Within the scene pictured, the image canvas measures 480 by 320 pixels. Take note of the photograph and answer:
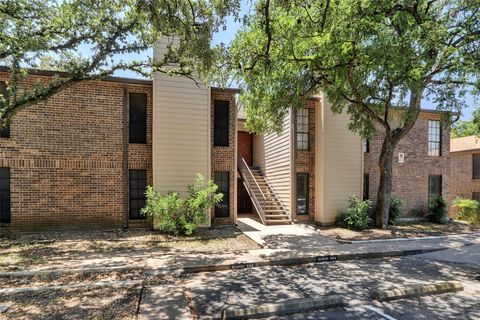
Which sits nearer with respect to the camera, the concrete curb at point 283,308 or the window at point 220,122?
the concrete curb at point 283,308

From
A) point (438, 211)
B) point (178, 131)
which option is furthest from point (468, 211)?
point (178, 131)

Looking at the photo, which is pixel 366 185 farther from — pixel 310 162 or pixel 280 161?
pixel 280 161

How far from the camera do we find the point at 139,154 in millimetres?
10602

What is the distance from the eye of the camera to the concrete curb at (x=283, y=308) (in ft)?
13.9

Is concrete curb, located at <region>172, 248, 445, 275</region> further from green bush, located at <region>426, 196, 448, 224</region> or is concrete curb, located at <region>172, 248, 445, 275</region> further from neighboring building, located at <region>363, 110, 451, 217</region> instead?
green bush, located at <region>426, 196, 448, 224</region>

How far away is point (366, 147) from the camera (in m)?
13.2

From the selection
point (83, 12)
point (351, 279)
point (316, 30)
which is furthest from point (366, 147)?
point (83, 12)

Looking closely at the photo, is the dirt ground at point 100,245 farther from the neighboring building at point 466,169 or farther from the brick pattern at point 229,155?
the neighboring building at point 466,169

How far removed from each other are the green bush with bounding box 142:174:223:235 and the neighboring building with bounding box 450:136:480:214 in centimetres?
1896

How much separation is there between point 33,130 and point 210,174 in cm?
618

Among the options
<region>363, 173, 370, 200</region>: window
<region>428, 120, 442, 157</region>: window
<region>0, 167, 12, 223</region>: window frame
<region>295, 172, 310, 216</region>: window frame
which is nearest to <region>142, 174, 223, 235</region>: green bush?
<region>295, 172, 310, 216</region>: window frame

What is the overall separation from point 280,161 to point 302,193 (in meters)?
1.80

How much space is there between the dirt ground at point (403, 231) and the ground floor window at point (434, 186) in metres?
1.87

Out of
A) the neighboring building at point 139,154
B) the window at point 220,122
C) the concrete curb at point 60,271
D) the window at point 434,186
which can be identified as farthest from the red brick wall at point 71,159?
the window at point 434,186
